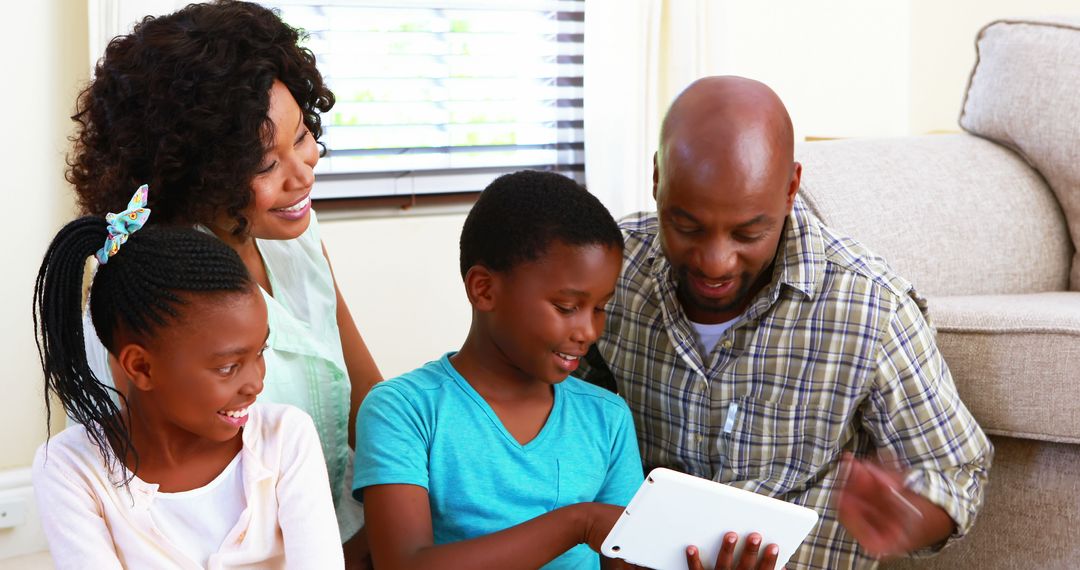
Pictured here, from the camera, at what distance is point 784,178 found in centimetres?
144

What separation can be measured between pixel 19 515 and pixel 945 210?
2.06 metres

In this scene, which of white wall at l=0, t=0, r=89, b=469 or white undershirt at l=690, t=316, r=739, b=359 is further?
white wall at l=0, t=0, r=89, b=469

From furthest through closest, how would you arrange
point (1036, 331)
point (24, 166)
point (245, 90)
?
point (24, 166), point (1036, 331), point (245, 90)

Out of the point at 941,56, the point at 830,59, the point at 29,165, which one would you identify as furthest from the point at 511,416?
the point at 941,56

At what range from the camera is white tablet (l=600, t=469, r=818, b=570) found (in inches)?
46.4

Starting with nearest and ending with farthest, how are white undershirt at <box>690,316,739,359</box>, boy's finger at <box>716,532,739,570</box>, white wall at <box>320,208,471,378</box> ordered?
boy's finger at <box>716,532,739,570</box>, white undershirt at <box>690,316,739,359</box>, white wall at <box>320,208,471,378</box>

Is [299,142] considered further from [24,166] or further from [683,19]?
[683,19]

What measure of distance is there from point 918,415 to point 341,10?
1782mm

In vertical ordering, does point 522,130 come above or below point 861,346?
above

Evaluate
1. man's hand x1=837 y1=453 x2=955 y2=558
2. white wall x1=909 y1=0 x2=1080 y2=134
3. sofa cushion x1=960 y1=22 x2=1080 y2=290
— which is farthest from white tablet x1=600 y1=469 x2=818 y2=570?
white wall x1=909 y1=0 x2=1080 y2=134

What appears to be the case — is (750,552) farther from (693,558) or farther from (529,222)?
(529,222)

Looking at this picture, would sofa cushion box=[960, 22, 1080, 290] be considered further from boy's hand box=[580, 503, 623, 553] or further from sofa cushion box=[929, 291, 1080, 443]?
boy's hand box=[580, 503, 623, 553]

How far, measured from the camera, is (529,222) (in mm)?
1341

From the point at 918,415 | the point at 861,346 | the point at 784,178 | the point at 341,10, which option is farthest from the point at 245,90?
the point at 341,10
